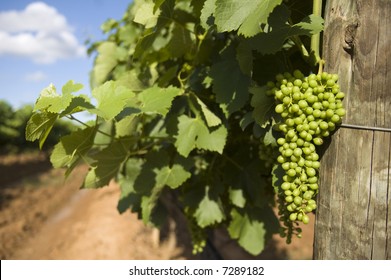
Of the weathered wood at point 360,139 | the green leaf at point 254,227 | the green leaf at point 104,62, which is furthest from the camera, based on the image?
the green leaf at point 104,62

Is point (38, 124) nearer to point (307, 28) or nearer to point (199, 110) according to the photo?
point (199, 110)

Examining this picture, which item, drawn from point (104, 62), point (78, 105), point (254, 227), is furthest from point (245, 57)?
point (104, 62)

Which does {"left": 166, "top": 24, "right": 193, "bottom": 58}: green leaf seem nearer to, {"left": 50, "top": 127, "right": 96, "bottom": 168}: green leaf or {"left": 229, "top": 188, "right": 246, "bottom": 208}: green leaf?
{"left": 50, "top": 127, "right": 96, "bottom": 168}: green leaf

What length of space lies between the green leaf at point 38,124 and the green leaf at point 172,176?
2.89 ft

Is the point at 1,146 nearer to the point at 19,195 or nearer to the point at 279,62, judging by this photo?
the point at 19,195

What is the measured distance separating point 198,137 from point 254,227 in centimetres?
105

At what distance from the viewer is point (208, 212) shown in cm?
258

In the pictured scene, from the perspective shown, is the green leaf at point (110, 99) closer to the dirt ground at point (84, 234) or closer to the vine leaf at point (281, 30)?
the vine leaf at point (281, 30)

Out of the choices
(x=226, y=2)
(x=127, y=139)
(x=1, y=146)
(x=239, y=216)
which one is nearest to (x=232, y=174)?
(x=239, y=216)

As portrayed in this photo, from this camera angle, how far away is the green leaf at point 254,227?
8.82ft

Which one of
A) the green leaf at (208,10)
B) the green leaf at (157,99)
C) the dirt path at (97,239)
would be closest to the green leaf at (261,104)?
the green leaf at (208,10)

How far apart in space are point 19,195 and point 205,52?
11113 millimetres

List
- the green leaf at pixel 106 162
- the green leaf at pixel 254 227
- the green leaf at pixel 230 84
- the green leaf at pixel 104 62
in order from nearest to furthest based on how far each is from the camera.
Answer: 1. the green leaf at pixel 230 84
2. the green leaf at pixel 106 162
3. the green leaf at pixel 254 227
4. the green leaf at pixel 104 62

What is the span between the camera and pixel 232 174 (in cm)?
260
